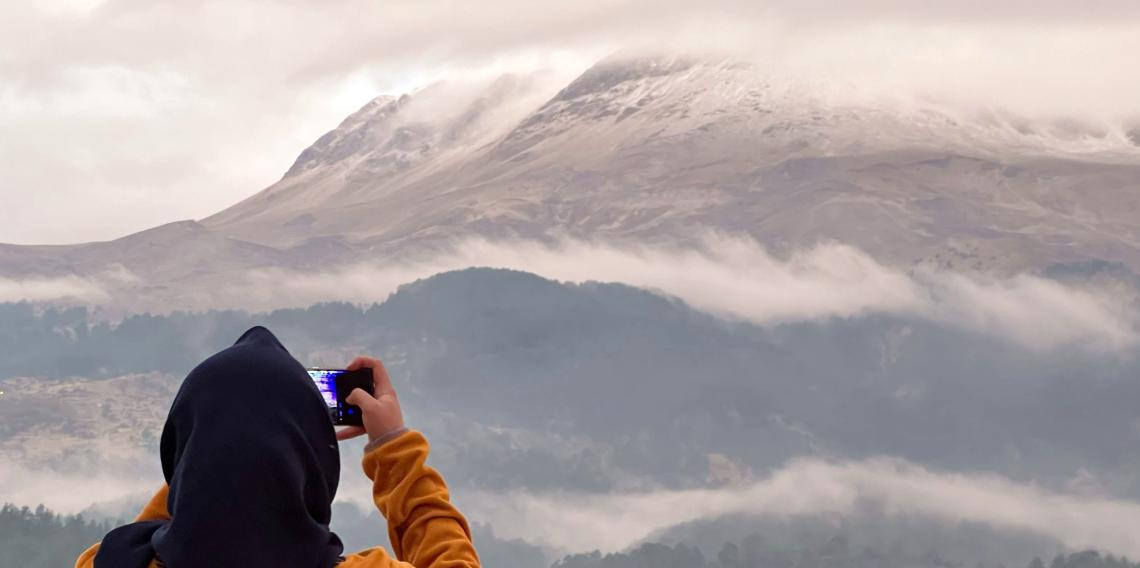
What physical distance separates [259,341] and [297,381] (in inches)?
8.7

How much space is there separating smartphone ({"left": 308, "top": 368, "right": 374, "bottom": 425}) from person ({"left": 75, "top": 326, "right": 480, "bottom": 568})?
1.35 feet

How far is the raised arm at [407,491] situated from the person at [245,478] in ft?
Answer: 0.36

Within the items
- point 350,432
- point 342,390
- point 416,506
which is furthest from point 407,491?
point 342,390

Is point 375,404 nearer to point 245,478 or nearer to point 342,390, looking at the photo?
point 342,390

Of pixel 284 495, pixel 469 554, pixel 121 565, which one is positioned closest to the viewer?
pixel 284 495

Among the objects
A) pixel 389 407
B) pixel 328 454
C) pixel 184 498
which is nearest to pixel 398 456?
pixel 389 407

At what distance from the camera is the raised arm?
5117 mm

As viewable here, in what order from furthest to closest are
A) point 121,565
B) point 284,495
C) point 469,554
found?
point 469,554, point 121,565, point 284,495

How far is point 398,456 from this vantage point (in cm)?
521

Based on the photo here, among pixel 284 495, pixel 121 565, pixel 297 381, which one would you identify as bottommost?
pixel 121 565

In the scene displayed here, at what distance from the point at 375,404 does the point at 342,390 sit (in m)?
0.13

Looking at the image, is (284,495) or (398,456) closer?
(284,495)

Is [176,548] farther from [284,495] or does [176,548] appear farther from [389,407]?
[389,407]

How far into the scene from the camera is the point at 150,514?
4.91 metres
